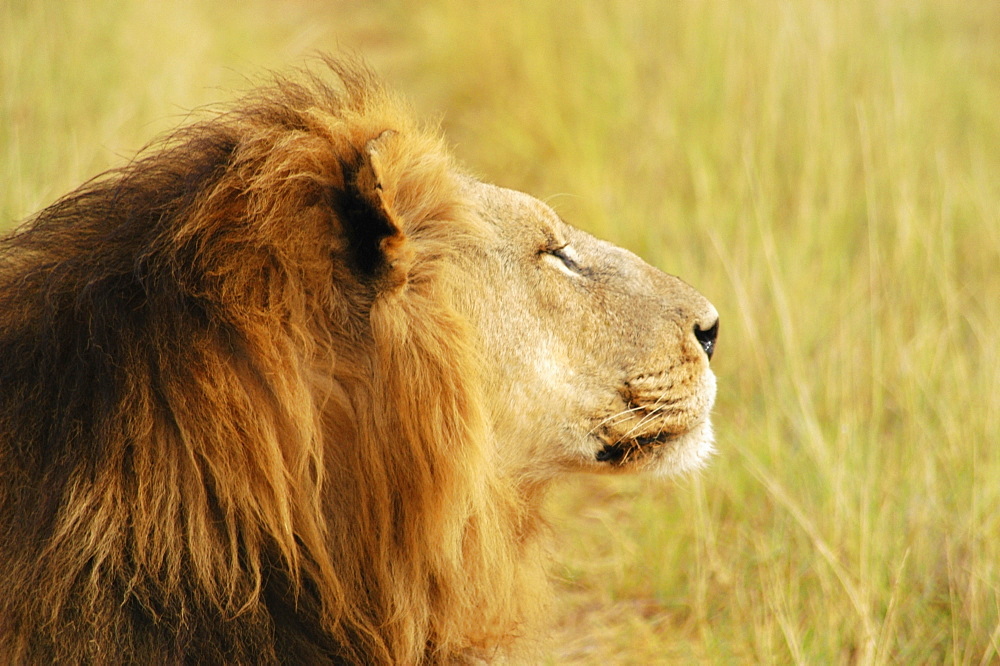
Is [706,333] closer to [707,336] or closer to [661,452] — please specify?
[707,336]

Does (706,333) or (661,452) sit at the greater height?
(706,333)

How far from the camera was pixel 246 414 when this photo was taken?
1.92 m

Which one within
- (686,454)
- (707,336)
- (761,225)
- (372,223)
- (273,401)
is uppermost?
(372,223)

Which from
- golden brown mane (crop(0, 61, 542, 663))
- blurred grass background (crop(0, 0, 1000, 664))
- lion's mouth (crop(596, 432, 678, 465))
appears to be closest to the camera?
golden brown mane (crop(0, 61, 542, 663))

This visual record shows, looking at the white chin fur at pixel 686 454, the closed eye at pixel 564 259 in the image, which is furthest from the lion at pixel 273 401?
the white chin fur at pixel 686 454

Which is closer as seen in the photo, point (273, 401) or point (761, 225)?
point (273, 401)

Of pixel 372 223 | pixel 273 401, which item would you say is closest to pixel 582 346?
pixel 372 223

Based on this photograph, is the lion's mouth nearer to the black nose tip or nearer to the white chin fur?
the white chin fur

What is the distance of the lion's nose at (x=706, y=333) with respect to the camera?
8.52ft

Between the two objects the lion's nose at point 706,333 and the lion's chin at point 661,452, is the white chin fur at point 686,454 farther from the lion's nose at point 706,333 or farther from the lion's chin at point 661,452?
the lion's nose at point 706,333

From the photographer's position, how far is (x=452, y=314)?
6.97ft

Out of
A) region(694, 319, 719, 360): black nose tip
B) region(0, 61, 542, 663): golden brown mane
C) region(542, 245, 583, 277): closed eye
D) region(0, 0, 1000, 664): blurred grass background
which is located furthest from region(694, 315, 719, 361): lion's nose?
region(0, 0, 1000, 664): blurred grass background

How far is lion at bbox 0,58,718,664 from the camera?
6.09 feet

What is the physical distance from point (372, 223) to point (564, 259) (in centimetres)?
66
